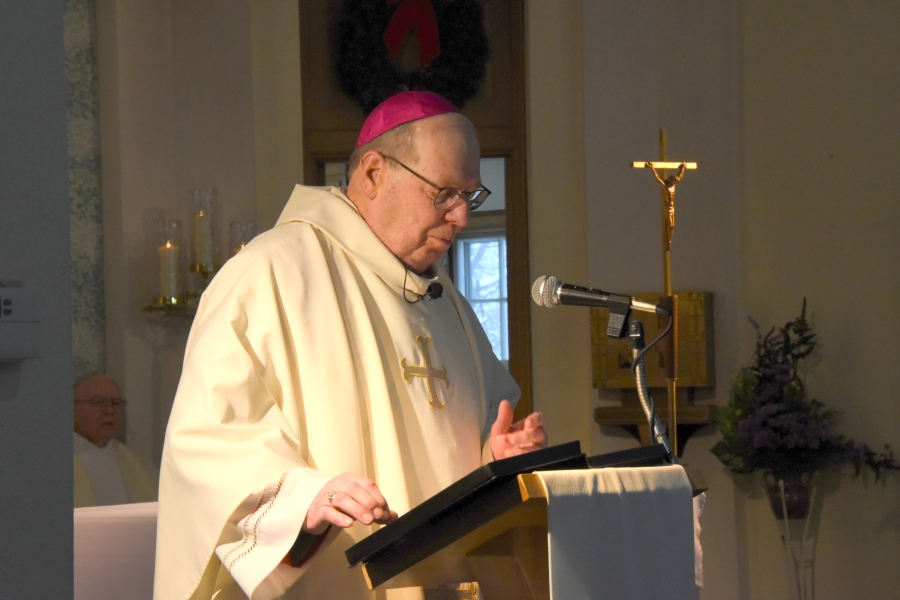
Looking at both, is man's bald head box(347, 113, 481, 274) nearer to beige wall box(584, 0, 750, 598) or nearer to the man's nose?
the man's nose

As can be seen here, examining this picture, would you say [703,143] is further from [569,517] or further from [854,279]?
[569,517]

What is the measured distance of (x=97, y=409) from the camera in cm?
523

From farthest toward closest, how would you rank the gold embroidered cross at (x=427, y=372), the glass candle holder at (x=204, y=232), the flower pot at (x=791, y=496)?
the glass candle holder at (x=204, y=232), the flower pot at (x=791, y=496), the gold embroidered cross at (x=427, y=372)

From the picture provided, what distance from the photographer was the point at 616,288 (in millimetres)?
5742

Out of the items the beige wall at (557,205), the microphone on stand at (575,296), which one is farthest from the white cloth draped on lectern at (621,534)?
the beige wall at (557,205)

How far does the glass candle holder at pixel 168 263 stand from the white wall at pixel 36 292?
380 cm

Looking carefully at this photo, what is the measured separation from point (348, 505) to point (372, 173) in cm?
124

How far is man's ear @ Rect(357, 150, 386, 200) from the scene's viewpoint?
9.25 ft

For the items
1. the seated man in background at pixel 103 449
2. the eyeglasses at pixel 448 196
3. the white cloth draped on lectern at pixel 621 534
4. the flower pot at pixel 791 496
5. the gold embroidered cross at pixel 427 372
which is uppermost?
the eyeglasses at pixel 448 196

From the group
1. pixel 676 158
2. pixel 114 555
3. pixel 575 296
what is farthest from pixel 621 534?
pixel 676 158

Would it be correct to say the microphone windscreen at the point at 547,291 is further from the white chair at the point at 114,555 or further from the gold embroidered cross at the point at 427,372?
the white chair at the point at 114,555

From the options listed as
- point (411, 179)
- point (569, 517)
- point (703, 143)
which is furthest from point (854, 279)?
point (569, 517)

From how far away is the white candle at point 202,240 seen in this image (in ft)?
19.1

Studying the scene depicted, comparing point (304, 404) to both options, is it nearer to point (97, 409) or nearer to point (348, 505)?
point (348, 505)
